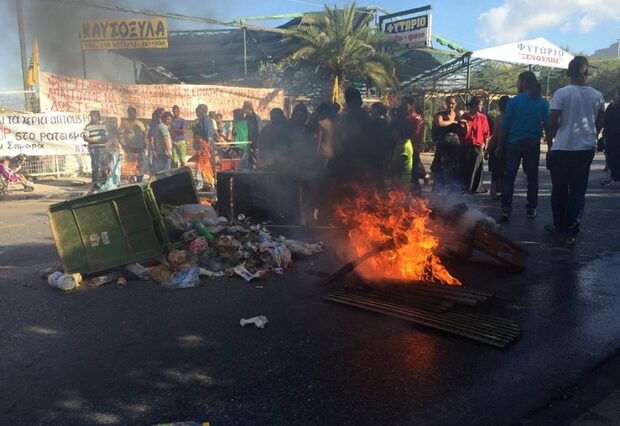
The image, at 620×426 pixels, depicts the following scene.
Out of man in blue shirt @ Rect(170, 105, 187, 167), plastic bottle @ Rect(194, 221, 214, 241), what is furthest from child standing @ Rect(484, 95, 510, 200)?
man in blue shirt @ Rect(170, 105, 187, 167)

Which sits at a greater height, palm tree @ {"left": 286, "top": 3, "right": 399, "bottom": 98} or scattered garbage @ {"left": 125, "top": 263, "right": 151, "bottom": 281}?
palm tree @ {"left": 286, "top": 3, "right": 399, "bottom": 98}

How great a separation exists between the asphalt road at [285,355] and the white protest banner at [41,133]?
30.1 ft

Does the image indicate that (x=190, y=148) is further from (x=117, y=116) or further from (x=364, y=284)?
(x=364, y=284)

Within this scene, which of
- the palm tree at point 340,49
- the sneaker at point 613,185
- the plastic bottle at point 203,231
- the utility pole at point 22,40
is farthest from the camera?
the palm tree at point 340,49

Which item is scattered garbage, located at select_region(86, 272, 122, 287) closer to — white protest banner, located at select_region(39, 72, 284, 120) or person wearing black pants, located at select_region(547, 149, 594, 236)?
person wearing black pants, located at select_region(547, 149, 594, 236)

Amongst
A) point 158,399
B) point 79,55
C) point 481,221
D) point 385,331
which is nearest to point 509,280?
point 481,221

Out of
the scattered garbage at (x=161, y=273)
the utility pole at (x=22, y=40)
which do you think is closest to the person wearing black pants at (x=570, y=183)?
the scattered garbage at (x=161, y=273)

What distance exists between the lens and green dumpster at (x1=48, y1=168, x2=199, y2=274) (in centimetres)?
487

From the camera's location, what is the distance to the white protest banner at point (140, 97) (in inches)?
516

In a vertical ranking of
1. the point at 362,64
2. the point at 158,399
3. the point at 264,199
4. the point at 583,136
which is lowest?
the point at 158,399

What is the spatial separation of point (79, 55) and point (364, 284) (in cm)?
1673

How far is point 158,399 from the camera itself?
2650 millimetres

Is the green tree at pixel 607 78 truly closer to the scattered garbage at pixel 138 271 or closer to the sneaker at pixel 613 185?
the sneaker at pixel 613 185

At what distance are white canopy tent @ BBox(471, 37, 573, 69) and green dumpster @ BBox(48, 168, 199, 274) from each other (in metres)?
18.1
